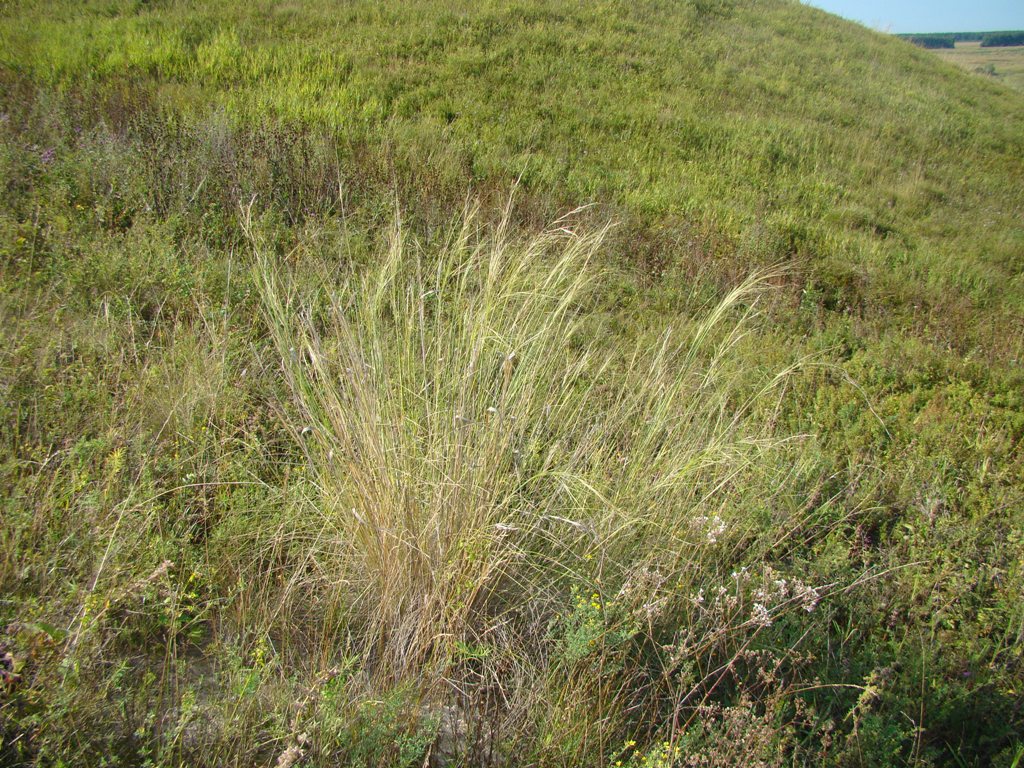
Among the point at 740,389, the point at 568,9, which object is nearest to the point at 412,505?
the point at 740,389

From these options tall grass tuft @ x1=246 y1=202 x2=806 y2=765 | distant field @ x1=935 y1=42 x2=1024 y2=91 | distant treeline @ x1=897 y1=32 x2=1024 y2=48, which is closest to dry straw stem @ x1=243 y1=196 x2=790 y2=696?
tall grass tuft @ x1=246 y1=202 x2=806 y2=765

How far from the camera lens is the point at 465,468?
2389 millimetres

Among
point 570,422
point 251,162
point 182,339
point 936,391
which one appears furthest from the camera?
point 251,162

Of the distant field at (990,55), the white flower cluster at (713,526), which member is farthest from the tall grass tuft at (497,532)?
the distant field at (990,55)

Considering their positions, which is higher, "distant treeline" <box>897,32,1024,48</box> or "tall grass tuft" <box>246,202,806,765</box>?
"distant treeline" <box>897,32,1024,48</box>

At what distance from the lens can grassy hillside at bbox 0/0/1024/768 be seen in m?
2.04

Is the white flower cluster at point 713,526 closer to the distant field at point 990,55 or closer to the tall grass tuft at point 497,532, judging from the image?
the tall grass tuft at point 497,532

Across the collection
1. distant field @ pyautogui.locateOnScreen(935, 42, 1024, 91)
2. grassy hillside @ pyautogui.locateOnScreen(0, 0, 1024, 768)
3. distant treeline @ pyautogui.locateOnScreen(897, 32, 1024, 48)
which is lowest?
grassy hillside @ pyautogui.locateOnScreen(0, 0, 1024, 768)

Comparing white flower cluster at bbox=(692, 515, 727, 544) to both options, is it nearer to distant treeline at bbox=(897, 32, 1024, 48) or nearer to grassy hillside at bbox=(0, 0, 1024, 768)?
grassy hillside at bbox=(0, 0, 1024, 768)

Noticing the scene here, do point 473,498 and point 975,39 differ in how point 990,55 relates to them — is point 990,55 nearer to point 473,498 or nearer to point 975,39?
point 975,39

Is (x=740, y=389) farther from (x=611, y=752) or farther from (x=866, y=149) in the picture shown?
(x=866, y=149)

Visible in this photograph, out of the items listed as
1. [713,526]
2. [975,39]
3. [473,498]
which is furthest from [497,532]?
[975,39]

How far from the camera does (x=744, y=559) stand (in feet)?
9.47

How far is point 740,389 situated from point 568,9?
11564mm
